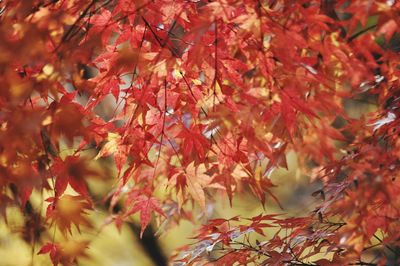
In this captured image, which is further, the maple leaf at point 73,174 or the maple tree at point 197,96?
the maple leaf at point 73,174

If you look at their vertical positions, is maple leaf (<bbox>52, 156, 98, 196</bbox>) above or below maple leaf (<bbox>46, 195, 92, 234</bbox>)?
above

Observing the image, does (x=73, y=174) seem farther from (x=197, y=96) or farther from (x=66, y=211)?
(x=197, y=96)

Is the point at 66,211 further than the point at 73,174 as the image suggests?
Yes

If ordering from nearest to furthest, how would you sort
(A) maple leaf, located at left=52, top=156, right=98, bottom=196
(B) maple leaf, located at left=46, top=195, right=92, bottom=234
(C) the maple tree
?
(C) the maple tree
(A) maple leaf, located at left=52, top=156, right=98, bottom=196
(B) maple leaf, located at left=46, top=195, right=92, bottom=234

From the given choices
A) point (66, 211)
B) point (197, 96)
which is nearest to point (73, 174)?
point (66, 211)

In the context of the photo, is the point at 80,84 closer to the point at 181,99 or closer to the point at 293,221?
the point at 181,99

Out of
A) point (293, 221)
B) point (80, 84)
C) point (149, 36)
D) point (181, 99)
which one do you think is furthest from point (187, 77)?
point (293, 221)

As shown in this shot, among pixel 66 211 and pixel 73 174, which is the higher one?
pixel 73 174

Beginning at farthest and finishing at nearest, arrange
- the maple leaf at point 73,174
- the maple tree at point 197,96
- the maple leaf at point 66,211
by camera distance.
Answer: the maple leaf at point 66,211, the maple leaf at point 73,174, the maple tree at point 197,96

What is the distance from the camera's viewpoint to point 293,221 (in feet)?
6.54

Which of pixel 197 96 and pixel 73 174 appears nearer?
pixel 73 174

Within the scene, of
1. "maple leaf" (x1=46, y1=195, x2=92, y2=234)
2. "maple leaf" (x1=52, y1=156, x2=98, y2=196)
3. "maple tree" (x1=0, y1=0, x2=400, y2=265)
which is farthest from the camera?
"maple leaf" (x1=46, y1=195, x2=92, y2=234)

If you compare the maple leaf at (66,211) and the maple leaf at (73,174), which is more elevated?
the maple leaf at (73,174)

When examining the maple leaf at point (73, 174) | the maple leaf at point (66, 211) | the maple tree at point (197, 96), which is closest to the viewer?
the maple tree at point (197, 96)
